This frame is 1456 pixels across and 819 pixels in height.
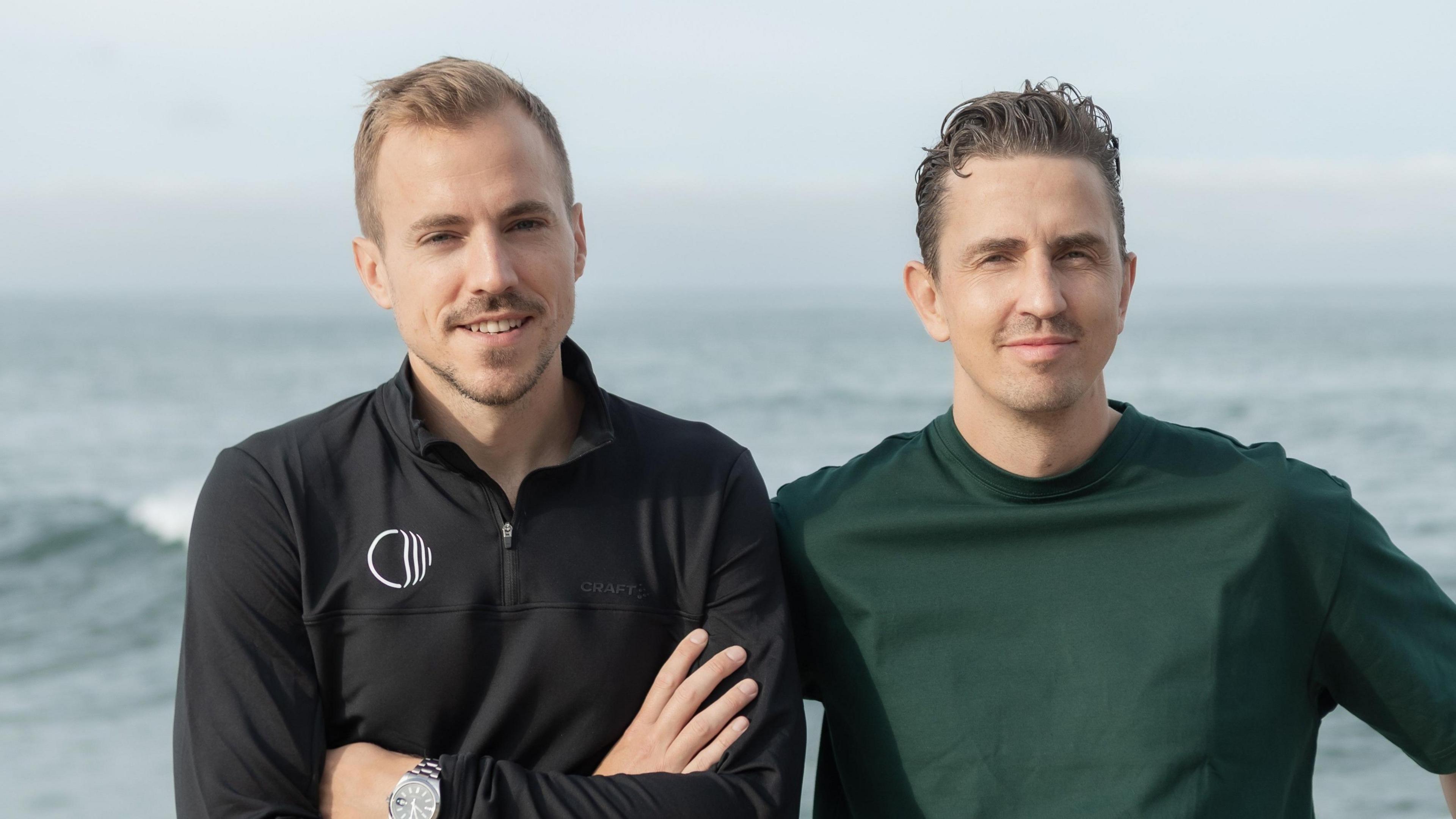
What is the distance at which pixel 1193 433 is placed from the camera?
114 inches

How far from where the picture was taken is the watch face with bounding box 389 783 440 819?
7.72 ft

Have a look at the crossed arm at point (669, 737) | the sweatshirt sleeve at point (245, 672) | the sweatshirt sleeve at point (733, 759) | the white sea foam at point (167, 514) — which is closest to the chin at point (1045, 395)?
the sweatshirt sleeve at point (733, 759)

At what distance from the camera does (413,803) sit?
2.36 metres

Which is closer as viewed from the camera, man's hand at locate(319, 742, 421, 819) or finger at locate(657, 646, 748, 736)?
man's hand at locate(319, 742, 421, 819)

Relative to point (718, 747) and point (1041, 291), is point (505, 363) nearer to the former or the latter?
point (718, 747)

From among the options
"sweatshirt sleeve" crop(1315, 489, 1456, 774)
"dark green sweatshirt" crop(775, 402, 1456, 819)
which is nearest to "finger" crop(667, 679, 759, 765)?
"dark green sweatshirt" crop(775, 402, 1456, 819)

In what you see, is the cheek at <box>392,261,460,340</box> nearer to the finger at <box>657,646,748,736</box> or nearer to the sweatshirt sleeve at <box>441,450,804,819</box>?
the sweatshirt sleeve at <box>441,450,804,819</box>

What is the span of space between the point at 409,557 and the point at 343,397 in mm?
24706

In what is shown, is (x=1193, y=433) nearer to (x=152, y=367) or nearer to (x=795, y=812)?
(x=795, y=812)

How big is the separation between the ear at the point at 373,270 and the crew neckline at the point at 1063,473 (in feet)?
4.00

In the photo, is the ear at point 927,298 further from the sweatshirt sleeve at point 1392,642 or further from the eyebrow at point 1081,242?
the sweatshirt sleeve at point 1392,642

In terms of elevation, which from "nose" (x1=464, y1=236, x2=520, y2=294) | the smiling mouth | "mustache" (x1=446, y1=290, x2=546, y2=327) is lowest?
the smiling mouth

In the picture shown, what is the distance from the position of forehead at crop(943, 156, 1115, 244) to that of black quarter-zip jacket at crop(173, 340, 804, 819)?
2.62 feet

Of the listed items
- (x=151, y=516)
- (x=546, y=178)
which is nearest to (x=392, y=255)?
(x=546, y=178)
